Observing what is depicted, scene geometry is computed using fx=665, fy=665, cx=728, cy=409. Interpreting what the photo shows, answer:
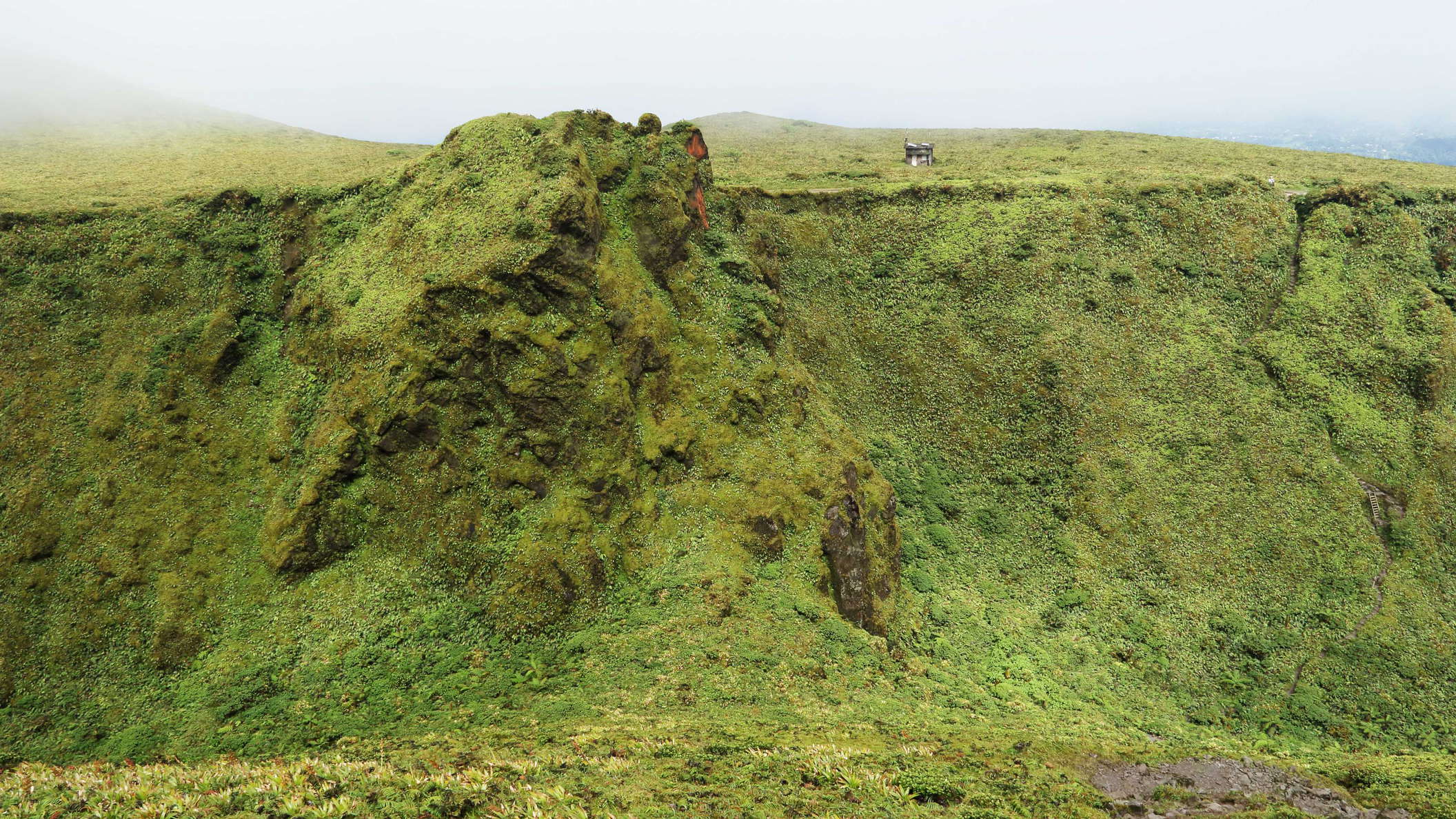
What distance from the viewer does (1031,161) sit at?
56719 mm

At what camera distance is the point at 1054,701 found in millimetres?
27109

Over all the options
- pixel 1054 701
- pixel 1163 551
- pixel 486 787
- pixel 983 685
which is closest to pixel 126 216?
pixel 486 787

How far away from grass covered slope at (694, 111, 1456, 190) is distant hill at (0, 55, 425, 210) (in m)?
27.6

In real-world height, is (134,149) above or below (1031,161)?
below

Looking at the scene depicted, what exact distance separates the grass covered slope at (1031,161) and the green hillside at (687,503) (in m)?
7.07

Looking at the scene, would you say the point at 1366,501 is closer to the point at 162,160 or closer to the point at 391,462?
the point at 391,462

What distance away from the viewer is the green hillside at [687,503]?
20266mm

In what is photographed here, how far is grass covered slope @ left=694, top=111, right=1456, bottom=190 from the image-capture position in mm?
48031

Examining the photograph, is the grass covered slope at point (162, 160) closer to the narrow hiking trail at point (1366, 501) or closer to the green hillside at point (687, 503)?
the green hillside at point (687, 503)

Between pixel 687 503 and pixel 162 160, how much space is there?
41.4 m

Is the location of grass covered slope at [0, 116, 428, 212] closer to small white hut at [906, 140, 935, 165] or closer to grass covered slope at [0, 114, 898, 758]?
Answer: grass covered slope at [0, 114, 898, 758]

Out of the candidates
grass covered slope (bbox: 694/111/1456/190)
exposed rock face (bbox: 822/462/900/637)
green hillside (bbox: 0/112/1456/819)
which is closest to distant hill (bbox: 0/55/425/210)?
green hillside (bbox: 0/112/1456/819)

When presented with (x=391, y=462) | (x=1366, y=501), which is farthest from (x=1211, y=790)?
(x=391, y=462)

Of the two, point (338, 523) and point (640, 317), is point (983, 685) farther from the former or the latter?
point (338, 523)
